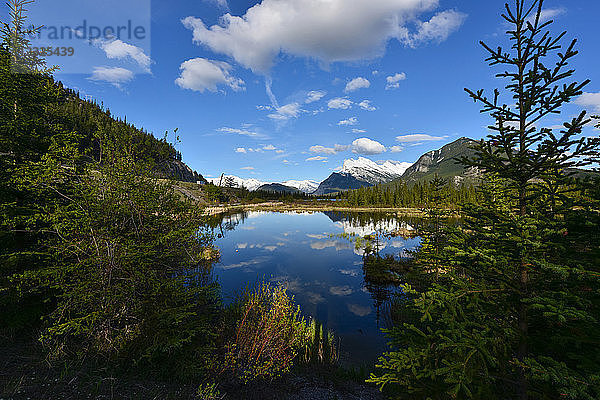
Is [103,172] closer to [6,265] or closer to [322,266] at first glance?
[6,265]

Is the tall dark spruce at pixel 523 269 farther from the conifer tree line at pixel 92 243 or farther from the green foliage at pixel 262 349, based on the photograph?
the conifer tree line at pixel 92 243

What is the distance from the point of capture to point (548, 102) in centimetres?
436

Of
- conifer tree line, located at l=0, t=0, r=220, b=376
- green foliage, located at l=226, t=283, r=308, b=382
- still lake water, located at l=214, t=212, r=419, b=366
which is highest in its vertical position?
conifer tree line, located at l=0, t=0, r=220, b=376

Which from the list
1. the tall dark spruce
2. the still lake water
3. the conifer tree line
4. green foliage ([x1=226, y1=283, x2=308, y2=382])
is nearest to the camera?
the tall dark spruce

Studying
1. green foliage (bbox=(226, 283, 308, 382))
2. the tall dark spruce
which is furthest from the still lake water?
the tall dark spruce

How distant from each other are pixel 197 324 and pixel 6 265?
21.4 feet

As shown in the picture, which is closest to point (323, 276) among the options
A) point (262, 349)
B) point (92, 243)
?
point (262, 349)

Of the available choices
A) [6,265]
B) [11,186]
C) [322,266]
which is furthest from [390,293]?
[11,186]

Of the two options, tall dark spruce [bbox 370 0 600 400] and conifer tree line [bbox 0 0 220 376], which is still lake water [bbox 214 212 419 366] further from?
tall dark spruce [bbox 370 0 600 400]

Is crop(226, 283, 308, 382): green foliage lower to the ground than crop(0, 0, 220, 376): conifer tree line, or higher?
lower

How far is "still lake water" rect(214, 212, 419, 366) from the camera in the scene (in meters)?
13.5

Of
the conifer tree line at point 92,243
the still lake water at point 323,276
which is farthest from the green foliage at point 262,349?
the still lake water at point 323,276

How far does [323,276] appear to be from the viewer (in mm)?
24203

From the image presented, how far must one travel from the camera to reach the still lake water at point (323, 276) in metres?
13.5
